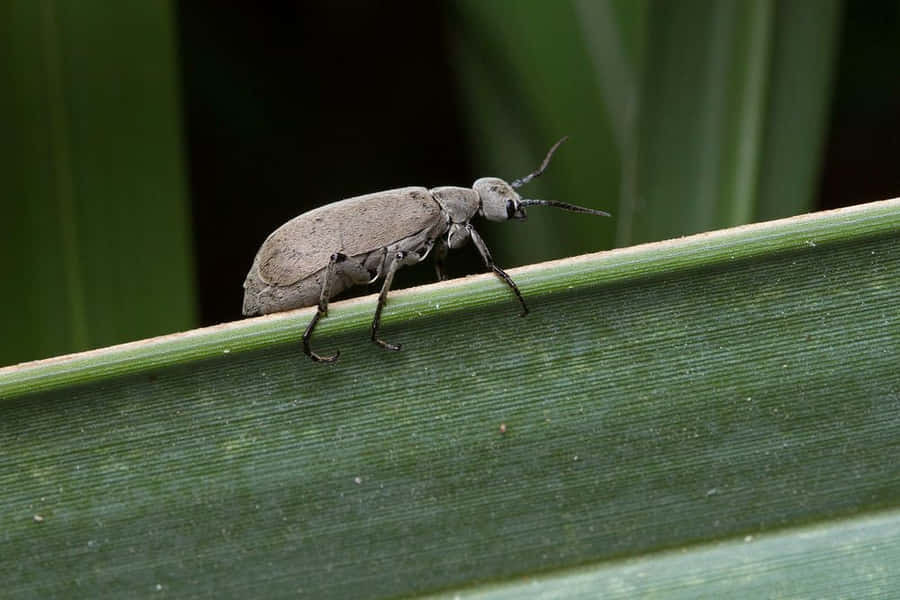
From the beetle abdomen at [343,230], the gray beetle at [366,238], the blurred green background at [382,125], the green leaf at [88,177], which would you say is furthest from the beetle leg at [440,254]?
the green leaf at [88,177]

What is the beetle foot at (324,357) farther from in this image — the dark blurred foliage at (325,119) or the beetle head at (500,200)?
the dark blurred foliage at (325,119)

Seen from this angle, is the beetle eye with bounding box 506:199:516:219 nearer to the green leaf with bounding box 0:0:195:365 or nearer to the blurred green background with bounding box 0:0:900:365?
the blurred green background with bounding box 0:0:900:365

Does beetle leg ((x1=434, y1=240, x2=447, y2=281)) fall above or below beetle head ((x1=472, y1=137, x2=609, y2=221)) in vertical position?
below

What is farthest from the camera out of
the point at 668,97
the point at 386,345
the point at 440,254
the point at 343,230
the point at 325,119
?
the point at 325,119

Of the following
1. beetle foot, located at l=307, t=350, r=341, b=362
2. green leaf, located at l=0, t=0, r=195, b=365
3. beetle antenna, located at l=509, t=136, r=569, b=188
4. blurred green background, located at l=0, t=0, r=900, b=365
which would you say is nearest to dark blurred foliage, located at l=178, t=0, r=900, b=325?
blurred green background, located at l=0, t=0, r=900, b=365

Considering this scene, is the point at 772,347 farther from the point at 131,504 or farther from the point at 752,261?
the point at 131,504

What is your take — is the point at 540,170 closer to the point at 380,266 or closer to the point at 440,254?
the point at 440,254

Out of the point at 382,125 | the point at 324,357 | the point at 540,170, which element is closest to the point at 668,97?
the point at 540,170
